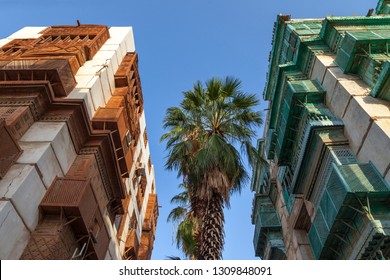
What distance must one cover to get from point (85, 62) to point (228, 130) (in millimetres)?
8441

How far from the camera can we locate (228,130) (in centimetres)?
1152

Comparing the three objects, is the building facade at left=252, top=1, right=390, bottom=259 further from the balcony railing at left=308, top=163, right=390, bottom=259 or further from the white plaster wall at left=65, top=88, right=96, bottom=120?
the white plaster wall at left=65, top=88, right=96, bottom=120

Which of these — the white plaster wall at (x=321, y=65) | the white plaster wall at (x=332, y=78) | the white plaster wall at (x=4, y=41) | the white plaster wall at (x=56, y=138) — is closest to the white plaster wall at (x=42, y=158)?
the white plaster wall at (x=56, y=138)

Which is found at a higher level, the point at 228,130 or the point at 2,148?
the point at 228,130

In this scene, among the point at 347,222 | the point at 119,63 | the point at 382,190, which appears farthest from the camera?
the point at 119,63

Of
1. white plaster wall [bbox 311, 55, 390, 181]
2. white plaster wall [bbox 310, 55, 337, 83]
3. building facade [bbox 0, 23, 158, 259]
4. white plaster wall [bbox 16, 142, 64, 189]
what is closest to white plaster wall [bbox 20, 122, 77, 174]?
building facade [bbox 0, 23, 158, 259]

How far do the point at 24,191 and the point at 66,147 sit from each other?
2568 mm

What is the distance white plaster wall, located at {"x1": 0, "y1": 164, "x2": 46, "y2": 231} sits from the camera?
7.24m

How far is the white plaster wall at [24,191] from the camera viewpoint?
7.24m

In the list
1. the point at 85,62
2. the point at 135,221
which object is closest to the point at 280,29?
the point at 85,62

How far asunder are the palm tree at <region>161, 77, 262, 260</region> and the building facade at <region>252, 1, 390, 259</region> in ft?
7.49
